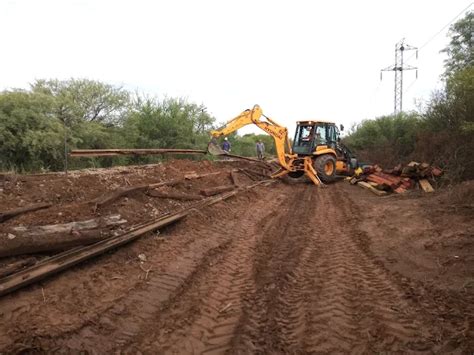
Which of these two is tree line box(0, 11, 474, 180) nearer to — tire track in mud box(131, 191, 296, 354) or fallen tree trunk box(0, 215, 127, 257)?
fallen tree trunk box(0, 215, 127, 257)

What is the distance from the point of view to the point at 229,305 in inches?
174

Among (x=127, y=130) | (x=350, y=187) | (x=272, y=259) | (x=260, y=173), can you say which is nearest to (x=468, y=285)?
(x=272, y=259)

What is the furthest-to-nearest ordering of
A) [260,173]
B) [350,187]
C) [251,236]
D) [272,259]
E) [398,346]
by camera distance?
[260,173] → [350,187] → [251,236] → [272,259] → [398,346]

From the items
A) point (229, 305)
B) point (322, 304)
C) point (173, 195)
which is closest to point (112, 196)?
point (173, 195)

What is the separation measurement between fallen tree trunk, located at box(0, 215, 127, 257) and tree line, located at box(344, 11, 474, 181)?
11.4 metres

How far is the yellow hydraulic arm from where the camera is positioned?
16.7 m

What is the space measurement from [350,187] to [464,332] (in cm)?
1317

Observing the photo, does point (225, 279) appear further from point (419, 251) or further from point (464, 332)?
point (419, 251)

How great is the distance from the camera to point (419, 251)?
643 cm

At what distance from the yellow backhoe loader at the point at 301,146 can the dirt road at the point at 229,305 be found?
33.4 feet

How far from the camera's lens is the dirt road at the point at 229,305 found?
3.51 m

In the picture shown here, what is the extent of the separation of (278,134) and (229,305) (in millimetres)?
13338

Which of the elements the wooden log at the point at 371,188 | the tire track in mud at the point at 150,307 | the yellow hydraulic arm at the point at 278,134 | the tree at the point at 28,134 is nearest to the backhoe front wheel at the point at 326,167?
the yellow hydraulic arm at the point at 278,134

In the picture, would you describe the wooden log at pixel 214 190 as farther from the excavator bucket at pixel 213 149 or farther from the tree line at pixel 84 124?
the tree line at pixel 84 124
